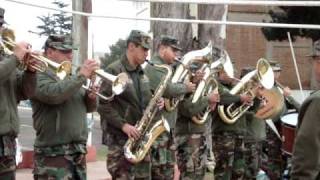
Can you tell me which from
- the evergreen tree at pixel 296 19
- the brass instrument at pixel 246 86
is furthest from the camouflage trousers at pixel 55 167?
the evergreen tree at pixel 296 19

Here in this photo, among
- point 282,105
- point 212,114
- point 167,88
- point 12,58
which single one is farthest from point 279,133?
point 12,58

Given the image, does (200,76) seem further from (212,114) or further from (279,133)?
(279,133)

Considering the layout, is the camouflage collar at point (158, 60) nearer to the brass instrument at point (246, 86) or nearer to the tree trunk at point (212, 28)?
the brass instrument at point (246, 86)

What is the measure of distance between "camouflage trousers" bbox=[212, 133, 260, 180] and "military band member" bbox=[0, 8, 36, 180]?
357cm

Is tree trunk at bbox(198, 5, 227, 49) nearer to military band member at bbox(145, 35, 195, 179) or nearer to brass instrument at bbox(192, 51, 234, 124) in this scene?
brass instrument at bbox(192, 51, 234, 124)

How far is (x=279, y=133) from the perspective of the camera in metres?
9.51

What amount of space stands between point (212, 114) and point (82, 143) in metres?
2.98

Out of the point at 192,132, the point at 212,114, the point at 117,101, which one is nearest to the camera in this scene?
the point at 117,101

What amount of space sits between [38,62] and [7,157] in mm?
815

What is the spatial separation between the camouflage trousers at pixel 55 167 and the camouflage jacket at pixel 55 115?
124 mm

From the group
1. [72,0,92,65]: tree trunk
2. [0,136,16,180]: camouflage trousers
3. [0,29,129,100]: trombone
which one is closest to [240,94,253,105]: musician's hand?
[0,29,129,100]: trombone

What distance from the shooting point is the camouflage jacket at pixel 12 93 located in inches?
216

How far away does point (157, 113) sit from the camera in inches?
278

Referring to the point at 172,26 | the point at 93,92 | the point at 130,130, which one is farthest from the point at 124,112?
the point at 172,26
